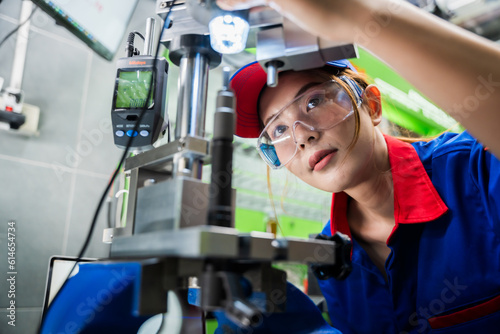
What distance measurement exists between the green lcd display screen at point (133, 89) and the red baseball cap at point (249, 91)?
470mm

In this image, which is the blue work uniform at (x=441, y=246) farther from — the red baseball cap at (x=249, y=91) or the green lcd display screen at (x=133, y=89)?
the green lcd display screen at (x=133, y=89)

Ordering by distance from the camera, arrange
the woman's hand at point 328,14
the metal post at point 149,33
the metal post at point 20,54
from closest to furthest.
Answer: the woman's hand at point 328,14
the metal post at point 149,33
the metal post at point 20,54

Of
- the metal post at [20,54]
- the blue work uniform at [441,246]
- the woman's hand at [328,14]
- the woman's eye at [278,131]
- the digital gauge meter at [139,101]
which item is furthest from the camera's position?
the metal post at [20,54]

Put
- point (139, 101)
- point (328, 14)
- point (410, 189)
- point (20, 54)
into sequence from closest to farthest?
point (328, 14) < point (139, 101) < point (410, 189) < point (20, 54)

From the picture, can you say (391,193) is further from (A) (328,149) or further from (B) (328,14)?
(B) (328,14)

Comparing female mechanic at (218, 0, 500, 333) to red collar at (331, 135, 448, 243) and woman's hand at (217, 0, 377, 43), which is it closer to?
red collar at (331, 135, 448, 243)

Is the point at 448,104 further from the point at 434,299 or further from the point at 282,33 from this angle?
the point at 434,299

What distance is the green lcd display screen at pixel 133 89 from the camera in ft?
3.04

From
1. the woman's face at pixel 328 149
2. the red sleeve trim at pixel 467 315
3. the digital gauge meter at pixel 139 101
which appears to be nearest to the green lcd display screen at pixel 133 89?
the digital gauge meter at pixel 139 101

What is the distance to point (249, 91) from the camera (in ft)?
4.47

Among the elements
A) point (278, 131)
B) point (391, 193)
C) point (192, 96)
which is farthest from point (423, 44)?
point (391, 193)

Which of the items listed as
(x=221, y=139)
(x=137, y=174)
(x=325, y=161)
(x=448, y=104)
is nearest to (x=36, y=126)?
(x=137, y=174)

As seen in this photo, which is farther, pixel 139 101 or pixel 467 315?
pixel 467 315

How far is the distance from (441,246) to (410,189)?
0.68 ft
